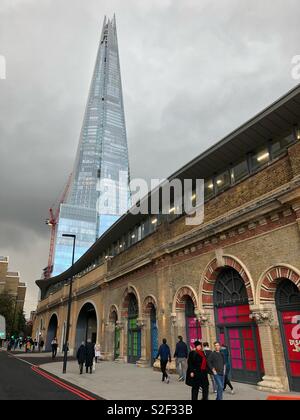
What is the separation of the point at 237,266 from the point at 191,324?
14.5 ft

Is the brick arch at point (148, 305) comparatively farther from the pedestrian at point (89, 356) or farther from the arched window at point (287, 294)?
the arched window at point (287, 294)

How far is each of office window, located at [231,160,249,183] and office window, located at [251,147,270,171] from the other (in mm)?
412

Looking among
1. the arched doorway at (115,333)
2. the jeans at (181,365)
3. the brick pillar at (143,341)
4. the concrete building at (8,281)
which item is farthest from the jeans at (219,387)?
the concrete building at (8,281)

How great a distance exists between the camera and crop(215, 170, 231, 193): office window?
1620 centimetres

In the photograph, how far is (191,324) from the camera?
1451cm

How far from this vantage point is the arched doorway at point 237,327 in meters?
11.2

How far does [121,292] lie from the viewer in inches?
877

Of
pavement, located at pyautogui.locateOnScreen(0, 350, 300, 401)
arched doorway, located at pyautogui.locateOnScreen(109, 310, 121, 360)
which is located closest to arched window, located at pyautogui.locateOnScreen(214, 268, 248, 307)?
pavement, located at pyautogui.locateOnScreen(0, 350, 300, 401)

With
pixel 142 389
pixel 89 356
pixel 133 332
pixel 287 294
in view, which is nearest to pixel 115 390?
pixel 142 389

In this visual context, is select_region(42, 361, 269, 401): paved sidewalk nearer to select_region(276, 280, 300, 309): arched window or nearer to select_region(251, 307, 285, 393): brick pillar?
select_region(251, 307, 285, 393): brick pillar

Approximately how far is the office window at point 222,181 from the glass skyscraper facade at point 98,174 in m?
101

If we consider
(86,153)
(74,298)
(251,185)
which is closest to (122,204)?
(86,153)

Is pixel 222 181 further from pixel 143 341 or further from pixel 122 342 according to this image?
pixel 122 342

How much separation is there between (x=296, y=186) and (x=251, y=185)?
251cm
